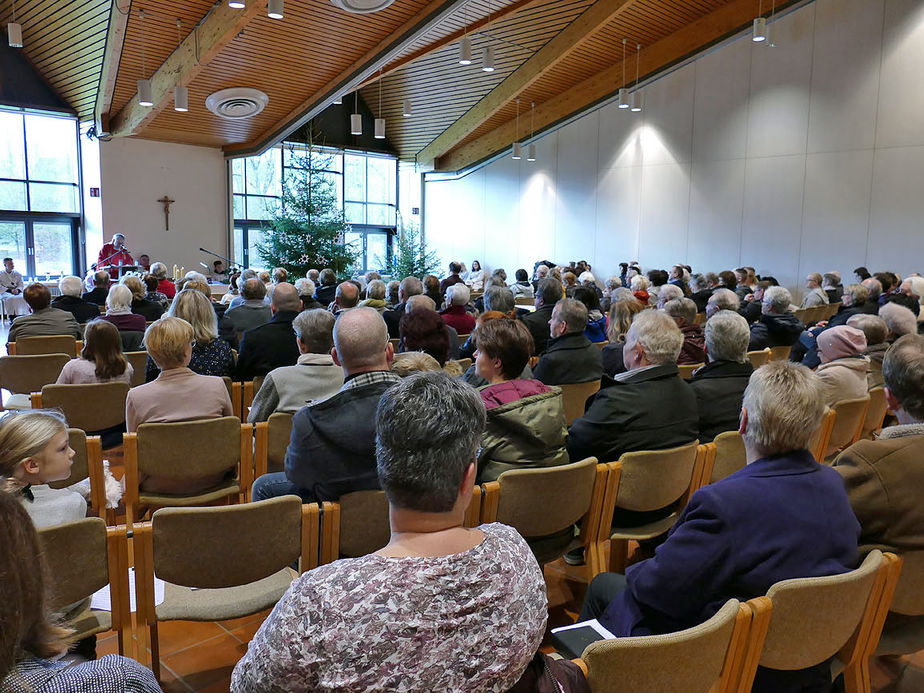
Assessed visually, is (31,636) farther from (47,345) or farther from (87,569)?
(47,345)

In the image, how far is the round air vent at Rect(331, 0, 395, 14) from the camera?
31.0ft

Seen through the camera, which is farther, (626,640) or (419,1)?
(419,1)

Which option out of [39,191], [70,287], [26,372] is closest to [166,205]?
[39,191]

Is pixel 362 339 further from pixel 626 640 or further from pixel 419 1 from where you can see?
pixel 419 1

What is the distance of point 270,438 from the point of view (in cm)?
354

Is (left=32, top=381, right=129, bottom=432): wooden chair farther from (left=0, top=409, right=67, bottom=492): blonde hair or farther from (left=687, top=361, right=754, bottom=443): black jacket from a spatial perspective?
(left=687, top=361, right=754, bottom=443): black jacket

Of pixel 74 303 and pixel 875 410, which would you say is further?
pixel 74 303

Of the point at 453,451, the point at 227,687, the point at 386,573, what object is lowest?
the point at 227,687

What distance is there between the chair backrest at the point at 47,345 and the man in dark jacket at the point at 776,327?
598 cm

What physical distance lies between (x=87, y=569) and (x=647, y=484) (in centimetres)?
203

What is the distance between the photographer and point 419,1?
10.4m

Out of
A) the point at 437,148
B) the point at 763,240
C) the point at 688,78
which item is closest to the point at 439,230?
the point at 437,148

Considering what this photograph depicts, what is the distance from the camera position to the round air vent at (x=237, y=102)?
1270cm

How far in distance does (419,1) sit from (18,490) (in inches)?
390
